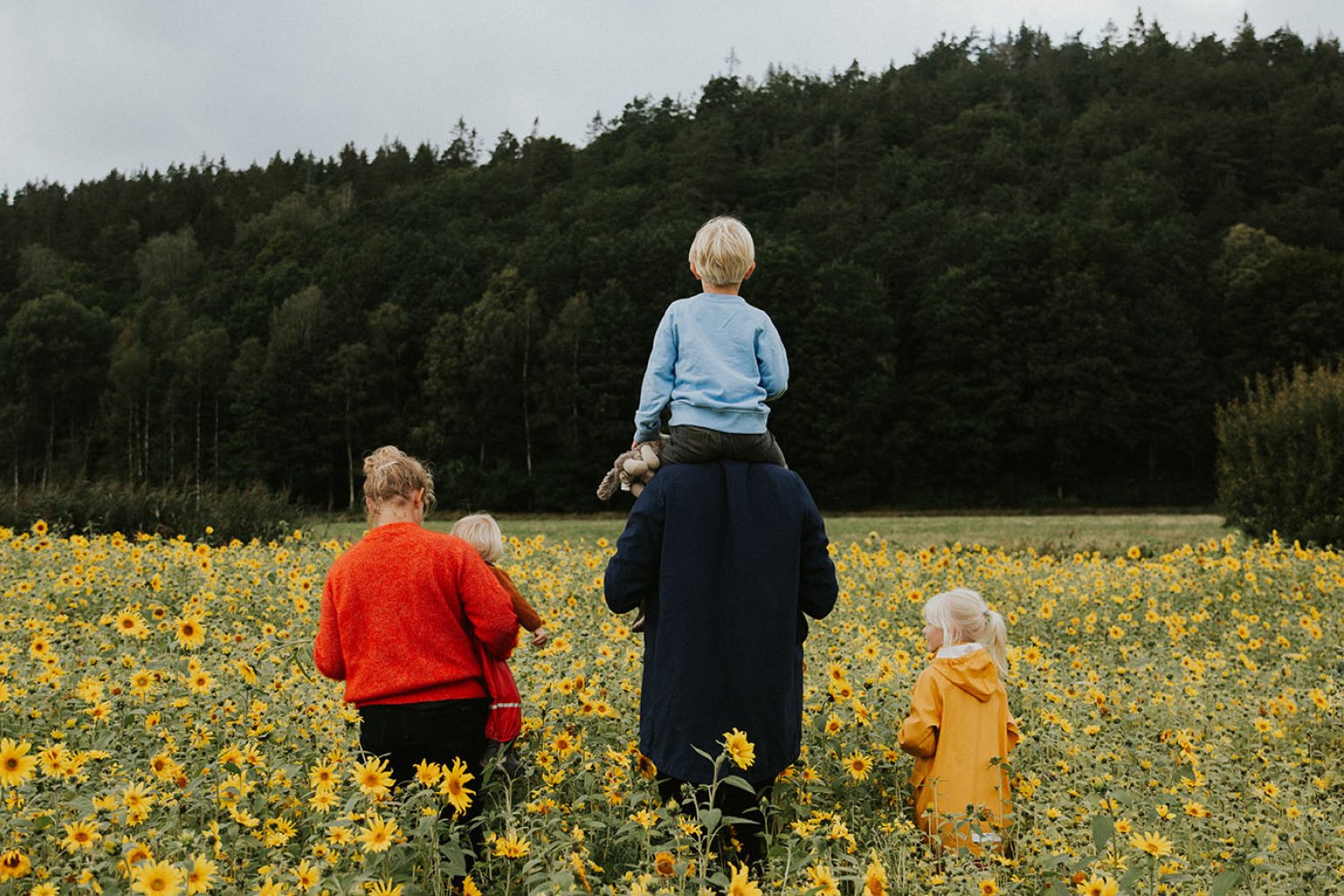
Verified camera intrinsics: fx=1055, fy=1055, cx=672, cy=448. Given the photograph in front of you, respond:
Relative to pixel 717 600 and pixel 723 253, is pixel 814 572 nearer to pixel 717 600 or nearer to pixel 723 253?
pixel 717 600

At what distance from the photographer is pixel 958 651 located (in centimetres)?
442

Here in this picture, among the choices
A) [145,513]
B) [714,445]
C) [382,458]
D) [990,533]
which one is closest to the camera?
[714,445]

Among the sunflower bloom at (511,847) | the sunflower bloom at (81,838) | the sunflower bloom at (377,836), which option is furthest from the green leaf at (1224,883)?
the sunflower bloom at (81,838)

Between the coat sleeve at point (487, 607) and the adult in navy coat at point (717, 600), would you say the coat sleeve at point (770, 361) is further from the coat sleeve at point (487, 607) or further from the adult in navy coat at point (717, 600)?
the coat sleeve at point (487, 607)

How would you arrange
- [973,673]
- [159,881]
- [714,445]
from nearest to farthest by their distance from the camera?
[159,881] < [714,445] < [973,673]

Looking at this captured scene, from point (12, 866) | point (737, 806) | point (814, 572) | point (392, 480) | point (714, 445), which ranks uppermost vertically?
point (714, 445)

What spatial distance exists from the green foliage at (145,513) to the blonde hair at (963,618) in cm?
1094

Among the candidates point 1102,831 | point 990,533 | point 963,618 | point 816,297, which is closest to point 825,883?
point 1102,831

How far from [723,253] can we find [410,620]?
1647 millimetres

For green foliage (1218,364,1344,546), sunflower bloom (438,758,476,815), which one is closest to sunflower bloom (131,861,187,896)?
sunflower bloom (438,758,476,815)

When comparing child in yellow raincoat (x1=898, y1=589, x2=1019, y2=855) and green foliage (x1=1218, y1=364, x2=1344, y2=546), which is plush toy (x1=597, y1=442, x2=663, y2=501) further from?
green foliage (x1=1218, y1=364, x2=1344, y2=546)

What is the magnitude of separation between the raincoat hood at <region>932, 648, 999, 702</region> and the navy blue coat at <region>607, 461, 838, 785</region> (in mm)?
1107

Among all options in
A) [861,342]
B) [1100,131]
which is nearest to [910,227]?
[861,342]

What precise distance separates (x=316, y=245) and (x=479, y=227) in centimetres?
1148
